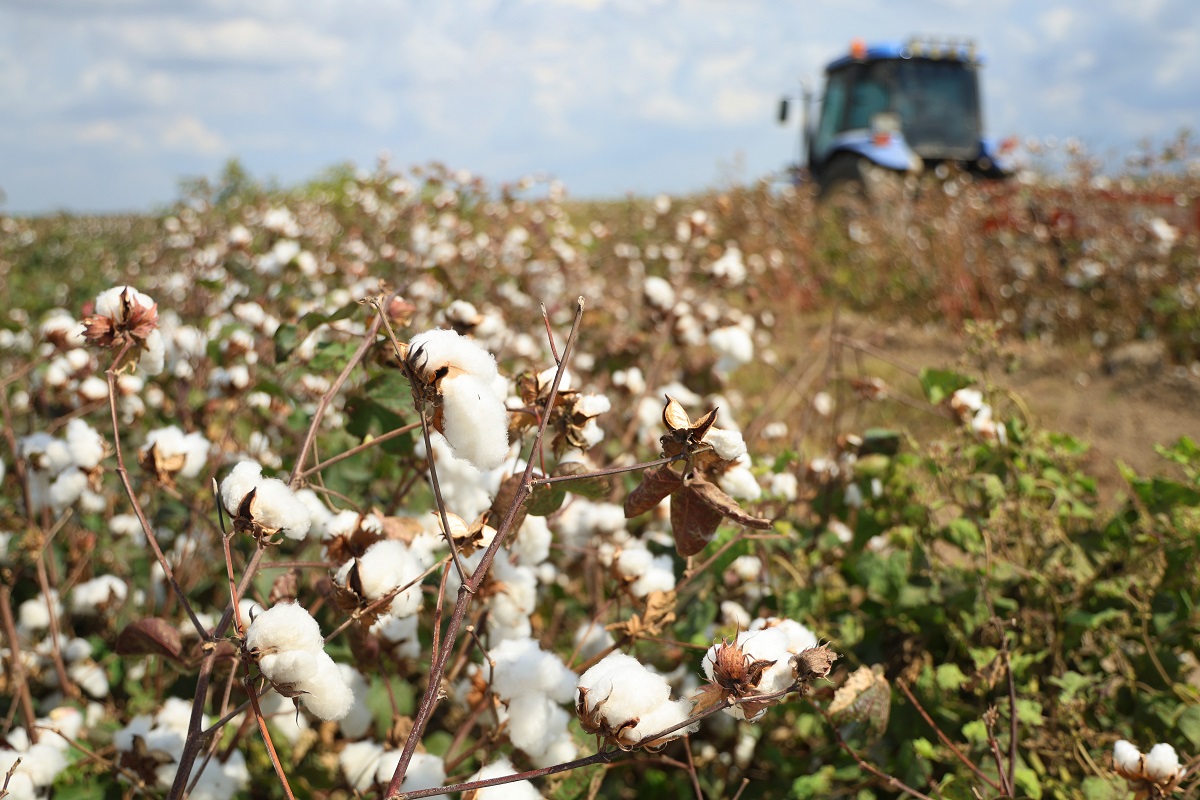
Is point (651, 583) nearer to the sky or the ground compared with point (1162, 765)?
nearer to the sky

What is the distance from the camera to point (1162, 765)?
1108 mm

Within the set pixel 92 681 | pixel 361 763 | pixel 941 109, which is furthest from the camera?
pixel 941 109

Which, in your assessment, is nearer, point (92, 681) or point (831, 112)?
point (92, 681)

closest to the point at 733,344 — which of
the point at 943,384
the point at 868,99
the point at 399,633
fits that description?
the point at 943,384

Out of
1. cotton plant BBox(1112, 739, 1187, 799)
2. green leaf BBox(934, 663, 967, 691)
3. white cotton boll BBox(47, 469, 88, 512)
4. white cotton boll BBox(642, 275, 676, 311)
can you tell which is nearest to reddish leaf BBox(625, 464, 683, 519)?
cotton plant BBox(1112, 739, 1187, 799)

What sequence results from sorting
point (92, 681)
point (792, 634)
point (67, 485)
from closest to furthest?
1. point (792, 634)
2. point (67, 485)
3. point (92, 681)

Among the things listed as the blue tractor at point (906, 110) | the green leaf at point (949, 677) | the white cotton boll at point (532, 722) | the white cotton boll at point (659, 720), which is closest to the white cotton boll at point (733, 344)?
the green leaf at point (949, 677)

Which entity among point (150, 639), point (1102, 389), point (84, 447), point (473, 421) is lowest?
point (1102, 389)

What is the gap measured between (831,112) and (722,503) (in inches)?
479

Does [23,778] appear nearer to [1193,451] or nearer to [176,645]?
[176,645]

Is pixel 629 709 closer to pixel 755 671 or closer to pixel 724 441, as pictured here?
pixel 755 671

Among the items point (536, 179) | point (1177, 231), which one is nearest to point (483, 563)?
point (536, 179)

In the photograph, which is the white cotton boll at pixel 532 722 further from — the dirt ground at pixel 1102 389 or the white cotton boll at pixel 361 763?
the dirt ground at pixel 1102 389

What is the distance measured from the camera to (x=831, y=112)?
1206cm
